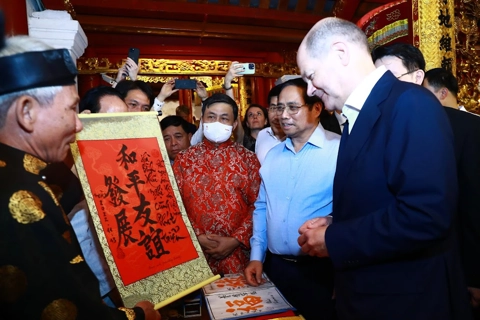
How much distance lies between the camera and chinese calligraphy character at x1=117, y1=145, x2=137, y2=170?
4.58 ft

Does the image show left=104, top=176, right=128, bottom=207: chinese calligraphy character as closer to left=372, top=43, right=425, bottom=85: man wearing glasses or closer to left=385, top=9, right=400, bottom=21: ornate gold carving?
left=372, top=43, right=425, bottom=85: man wearing glasses

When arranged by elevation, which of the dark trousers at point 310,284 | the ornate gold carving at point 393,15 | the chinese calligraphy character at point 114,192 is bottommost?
the dark trousers at point 310,284

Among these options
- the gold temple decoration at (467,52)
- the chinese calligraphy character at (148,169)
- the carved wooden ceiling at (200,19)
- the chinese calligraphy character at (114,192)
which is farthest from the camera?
the carved wooden ceiling at (200,19)

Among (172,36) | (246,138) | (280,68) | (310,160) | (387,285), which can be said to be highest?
(172,36)

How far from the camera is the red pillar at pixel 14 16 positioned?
5.53ft

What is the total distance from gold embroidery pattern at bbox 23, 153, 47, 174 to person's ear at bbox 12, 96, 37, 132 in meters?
0.07

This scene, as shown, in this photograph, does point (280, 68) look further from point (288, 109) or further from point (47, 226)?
point (47, 226)

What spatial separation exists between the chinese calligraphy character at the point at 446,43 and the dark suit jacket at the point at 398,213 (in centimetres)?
249

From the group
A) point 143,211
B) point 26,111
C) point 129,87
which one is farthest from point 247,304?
point 129,87

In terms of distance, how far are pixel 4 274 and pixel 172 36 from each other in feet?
15.1

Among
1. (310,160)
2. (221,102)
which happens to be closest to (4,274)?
(310,160)

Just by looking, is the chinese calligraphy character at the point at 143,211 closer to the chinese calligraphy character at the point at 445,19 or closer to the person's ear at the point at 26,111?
the person's ear at the point at 26,111

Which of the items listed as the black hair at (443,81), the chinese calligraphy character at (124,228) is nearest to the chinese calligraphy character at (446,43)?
the black hair at (443,81)

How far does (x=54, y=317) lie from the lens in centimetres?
79
